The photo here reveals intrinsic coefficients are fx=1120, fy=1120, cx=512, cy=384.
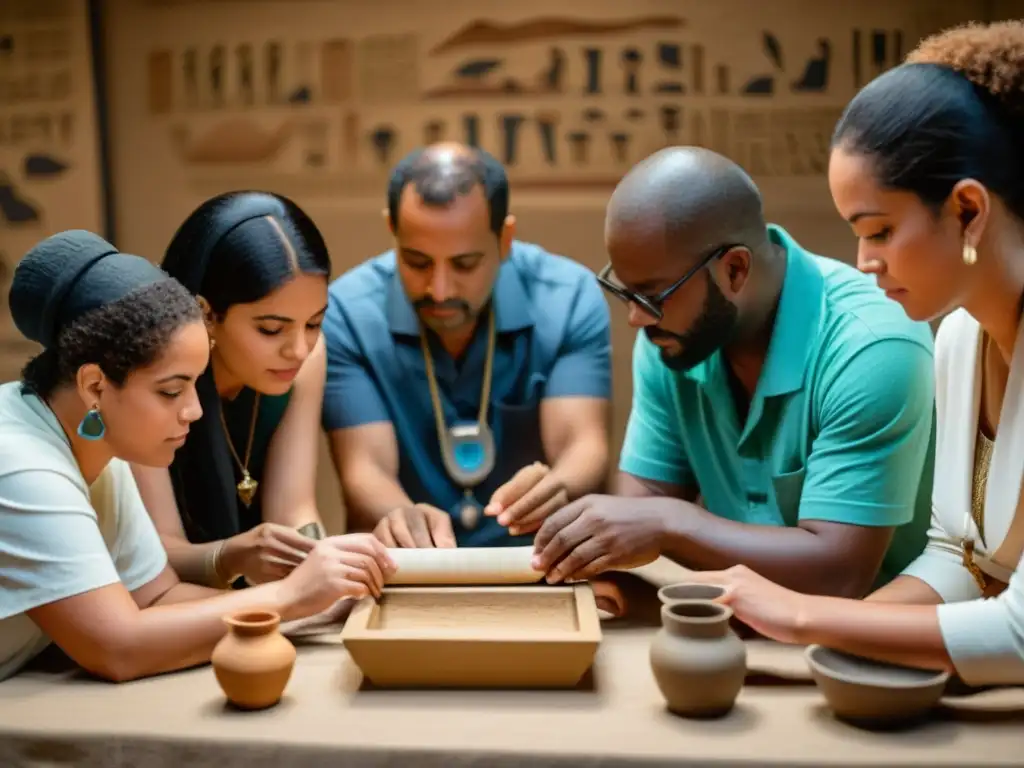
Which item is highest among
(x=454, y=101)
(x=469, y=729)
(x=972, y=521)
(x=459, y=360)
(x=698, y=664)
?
(x=454, y=101)

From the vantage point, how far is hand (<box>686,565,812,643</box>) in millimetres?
2062

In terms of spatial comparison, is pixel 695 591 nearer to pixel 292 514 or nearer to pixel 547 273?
pixel 292 514

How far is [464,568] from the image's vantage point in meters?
2.47

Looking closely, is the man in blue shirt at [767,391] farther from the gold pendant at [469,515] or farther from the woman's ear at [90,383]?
the woman's ear at [90,383]

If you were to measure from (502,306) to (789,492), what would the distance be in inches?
42.9

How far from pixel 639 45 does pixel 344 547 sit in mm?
2535

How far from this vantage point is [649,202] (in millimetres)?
2531

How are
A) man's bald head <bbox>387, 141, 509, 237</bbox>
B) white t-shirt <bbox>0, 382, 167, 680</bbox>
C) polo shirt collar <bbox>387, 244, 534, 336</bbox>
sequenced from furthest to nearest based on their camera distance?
polo shirt collar <bbox>387, 244, 534, 336</bbox> → man's bald head <bbox>387, 141, 509, 237</bbox> → white t-shirt <bbox>0, 382, 167, 680</bbox>

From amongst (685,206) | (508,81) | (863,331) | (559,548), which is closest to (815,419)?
(863,331)

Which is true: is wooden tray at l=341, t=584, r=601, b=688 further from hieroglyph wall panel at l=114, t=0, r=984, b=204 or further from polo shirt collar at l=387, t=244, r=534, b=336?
hieroglyph wall panel at l=114, t=0, r=984, b=204

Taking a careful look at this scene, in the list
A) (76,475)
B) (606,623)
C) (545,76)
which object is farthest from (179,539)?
(545,76)

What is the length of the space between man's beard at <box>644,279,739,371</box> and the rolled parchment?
0.58 metres

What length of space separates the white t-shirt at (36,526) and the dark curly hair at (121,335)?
133mm

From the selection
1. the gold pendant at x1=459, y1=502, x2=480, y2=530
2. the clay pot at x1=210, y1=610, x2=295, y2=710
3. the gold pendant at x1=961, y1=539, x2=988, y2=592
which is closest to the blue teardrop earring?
the clay pot at x1=210, y1=610, x2=295, y2=710
